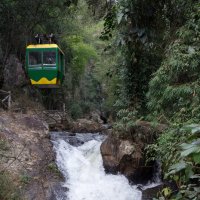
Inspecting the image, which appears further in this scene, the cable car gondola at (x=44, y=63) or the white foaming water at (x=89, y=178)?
the cable car gondola at (x=44, y=63)

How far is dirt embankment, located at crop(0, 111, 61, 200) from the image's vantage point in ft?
25.7

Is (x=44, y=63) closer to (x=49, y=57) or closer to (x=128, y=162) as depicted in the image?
(x=49, y=57)

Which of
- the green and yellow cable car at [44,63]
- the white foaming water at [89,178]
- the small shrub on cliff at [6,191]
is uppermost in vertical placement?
the green and yellow cable car at [44,63]

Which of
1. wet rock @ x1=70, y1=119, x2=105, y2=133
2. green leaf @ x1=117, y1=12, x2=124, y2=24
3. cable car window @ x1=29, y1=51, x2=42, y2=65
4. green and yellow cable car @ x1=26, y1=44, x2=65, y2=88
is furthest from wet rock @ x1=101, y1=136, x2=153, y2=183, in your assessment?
wet rock @ x1=70, y1=119, x2=105, y2=133

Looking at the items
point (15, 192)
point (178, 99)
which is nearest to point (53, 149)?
point (15, 192)

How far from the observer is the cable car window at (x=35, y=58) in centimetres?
1598

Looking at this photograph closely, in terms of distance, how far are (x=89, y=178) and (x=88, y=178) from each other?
0.03 m

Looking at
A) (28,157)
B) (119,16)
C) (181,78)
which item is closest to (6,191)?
(28,157)

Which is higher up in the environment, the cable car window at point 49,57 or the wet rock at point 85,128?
the cable car window at point 49,57

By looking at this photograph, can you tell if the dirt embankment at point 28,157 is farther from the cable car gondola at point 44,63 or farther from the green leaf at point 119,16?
the cable car gondola at point 44,63

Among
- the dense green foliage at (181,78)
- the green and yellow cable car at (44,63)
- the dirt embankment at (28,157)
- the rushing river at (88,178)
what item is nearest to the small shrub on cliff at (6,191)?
the dirt embankment at (28,157)

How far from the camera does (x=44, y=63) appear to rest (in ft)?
52.6

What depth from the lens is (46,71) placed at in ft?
52.4

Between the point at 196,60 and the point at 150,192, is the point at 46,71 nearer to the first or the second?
the point at 150,192
